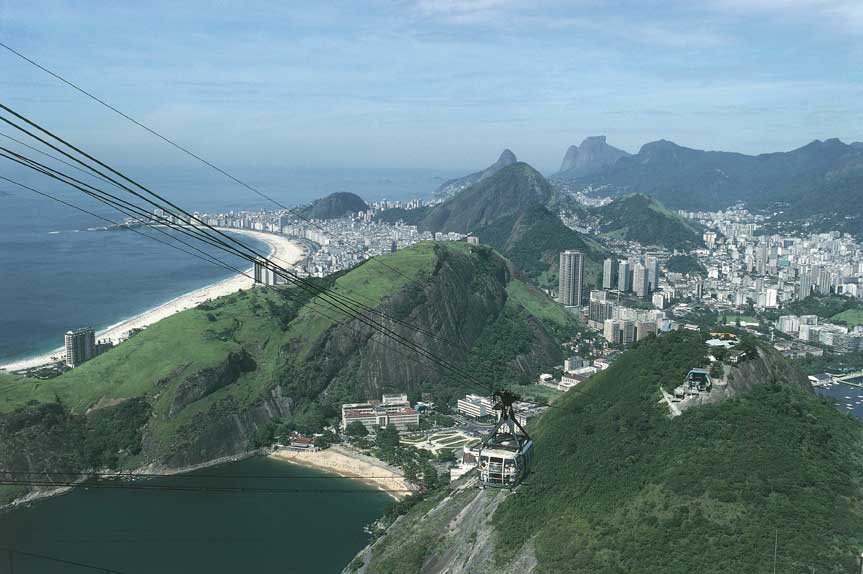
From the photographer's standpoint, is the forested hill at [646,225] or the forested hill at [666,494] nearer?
the forested hill at [666,494]

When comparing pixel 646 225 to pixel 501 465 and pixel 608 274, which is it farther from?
pixel 501 465

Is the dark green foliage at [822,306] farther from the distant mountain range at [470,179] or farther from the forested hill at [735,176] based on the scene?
the distant mountain range at [470,179]

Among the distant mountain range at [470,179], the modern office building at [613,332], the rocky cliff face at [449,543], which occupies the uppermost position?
the distant mountain range at [470,179]

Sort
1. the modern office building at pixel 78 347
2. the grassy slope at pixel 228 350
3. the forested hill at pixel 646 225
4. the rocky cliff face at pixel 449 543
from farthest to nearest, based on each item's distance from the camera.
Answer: the forested hill at pixel 646 225
the modern office building at pixel 78 347
the grassy slope at pixel 228 350
the rocky cliff face at pixel 449 543

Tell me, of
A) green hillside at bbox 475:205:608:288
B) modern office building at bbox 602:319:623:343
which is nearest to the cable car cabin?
modern office building at bbox 602:319:623:343

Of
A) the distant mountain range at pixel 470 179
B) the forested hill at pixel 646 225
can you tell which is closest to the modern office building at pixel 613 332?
the forested hill at pixel 646 225

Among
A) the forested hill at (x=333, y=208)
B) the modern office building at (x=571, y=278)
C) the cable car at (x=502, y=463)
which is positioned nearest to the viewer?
the cable car at (x=502, y=463)
